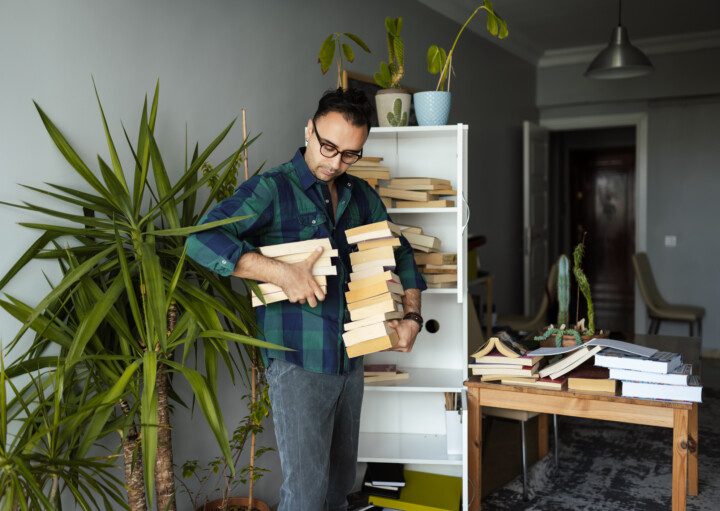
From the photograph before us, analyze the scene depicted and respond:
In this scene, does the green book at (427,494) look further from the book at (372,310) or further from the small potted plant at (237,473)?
the book at (372,310)

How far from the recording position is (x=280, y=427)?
2.30 metres

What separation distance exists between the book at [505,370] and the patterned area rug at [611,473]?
2.92 feet

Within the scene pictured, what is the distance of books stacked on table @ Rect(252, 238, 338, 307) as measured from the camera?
2186 mm

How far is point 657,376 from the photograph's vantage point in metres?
2.81

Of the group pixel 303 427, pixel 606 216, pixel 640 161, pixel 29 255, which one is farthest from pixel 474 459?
pixel 606 216

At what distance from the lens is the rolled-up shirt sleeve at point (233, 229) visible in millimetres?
2119

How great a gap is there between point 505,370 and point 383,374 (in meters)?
0.59

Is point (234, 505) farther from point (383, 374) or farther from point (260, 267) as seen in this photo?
point (260, 267)

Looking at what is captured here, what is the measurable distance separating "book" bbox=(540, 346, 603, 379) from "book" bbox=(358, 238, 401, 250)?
1085mm

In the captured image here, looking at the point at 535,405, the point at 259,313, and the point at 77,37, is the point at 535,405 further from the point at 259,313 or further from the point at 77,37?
the point at 77,37

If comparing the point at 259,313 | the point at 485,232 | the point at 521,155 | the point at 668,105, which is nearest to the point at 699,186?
the point at 668,105

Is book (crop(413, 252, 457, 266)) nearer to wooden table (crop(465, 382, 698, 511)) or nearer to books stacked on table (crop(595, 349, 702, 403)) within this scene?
wooden table (crop(465, 382, 698, 511))

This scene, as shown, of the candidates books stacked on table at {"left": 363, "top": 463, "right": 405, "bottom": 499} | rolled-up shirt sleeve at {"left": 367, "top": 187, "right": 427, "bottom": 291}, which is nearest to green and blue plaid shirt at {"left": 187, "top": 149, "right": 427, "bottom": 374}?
rolled-up shirt sleeve at {"left": 367, "top": 187, "right": 427, "bottom": 291}

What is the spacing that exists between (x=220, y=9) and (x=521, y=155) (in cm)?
510
